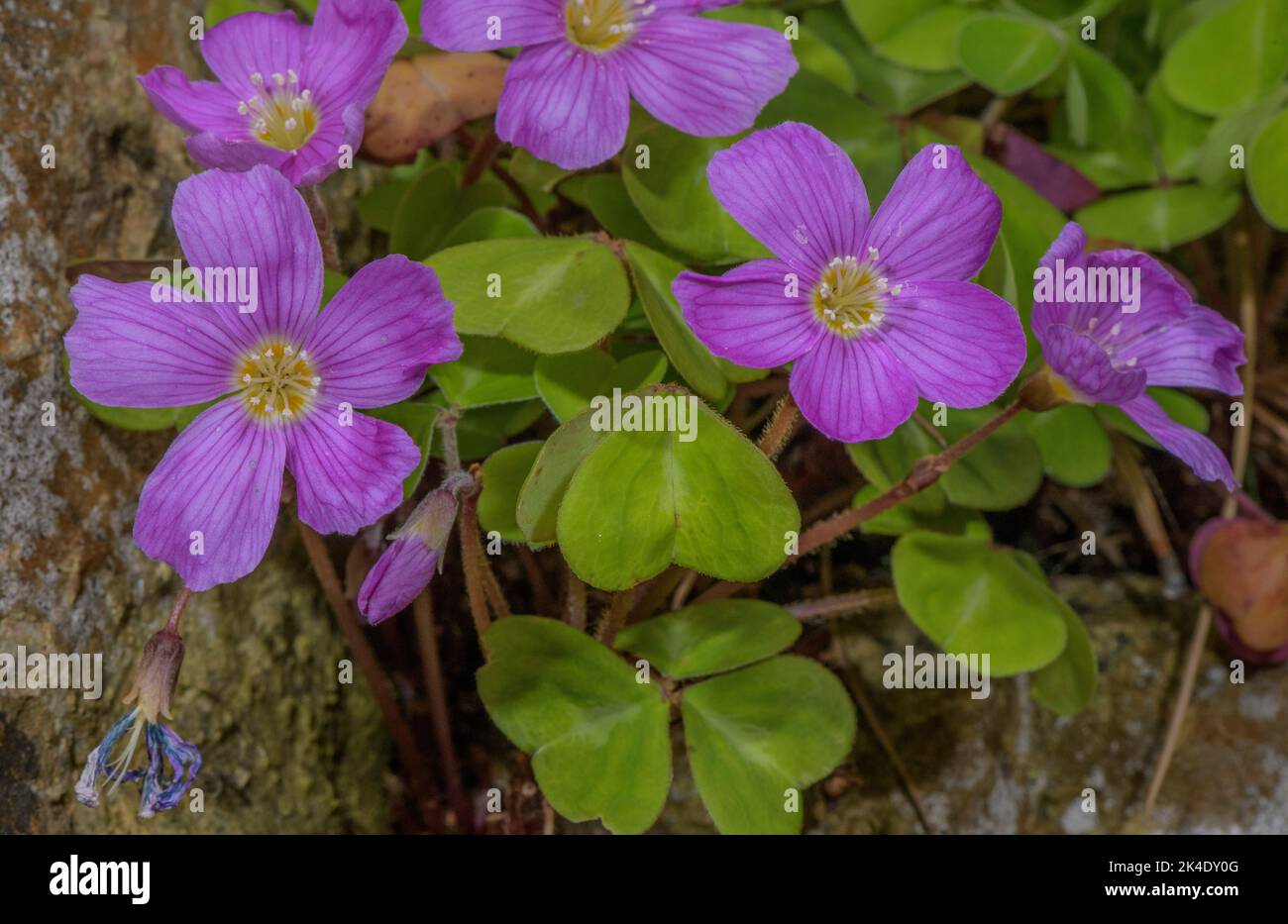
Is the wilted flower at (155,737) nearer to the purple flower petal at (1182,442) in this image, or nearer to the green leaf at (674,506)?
the green leaf at (674,506)

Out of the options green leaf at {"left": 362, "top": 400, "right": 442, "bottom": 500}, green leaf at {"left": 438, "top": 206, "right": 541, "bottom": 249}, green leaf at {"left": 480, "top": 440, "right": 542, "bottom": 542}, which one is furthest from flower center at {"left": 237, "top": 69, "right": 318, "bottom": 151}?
green leaf at {"left": 480, "top": 440, "right": 542, "bottom": 542}

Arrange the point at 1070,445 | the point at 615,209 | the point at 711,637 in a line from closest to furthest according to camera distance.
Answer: the point at 711,637 → the point at 615,209 → the point at 1070,445

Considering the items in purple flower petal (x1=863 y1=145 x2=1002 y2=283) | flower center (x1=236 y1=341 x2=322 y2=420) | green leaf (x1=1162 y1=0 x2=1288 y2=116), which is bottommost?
flower center (x1=236 y1=341 x2=322 y2=420)

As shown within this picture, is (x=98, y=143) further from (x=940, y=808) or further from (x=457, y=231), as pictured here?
(x=940, y=808)

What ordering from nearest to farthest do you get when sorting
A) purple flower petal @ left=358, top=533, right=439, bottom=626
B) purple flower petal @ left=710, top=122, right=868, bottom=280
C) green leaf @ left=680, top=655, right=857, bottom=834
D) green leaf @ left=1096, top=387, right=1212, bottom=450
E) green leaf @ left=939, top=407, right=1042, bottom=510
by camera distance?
1. purple flower petal @ left=358, top=533, right=439, bottom=626
2. purple flower petal @ left=710, top=122, right=868, bottom=280
3. green leaf @ left=680, top=655, right=857, bottom=834
4. green leaf @ left=939, top=407, right=1042, bottom=510
5. green leaf @ left=1096, top=387, right=1212, bottom=450

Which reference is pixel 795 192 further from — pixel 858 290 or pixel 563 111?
pixel 563 111

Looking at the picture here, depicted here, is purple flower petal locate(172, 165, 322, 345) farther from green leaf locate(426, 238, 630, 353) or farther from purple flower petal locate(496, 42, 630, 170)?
purple flower petal locate(496, 42, 630, 170)

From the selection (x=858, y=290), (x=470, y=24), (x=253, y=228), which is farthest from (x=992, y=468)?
(x=253, y=228)
